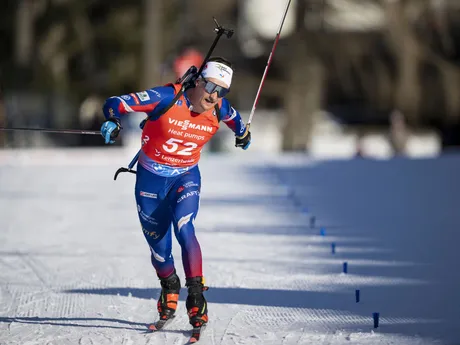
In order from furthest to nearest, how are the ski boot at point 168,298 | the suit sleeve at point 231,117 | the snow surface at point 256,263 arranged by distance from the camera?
1. the suit sleeve at point 231,117
2. the ski boot at point 168,298
3. the snow surface at point 256,263

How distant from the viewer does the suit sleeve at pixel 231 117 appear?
6.60m

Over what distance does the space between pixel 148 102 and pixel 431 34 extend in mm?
29397

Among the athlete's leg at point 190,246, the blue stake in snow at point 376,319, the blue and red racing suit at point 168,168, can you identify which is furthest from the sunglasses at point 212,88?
the blue stake in snow at point 376,319

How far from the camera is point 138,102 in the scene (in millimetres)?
6188

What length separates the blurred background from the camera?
30.7 metres

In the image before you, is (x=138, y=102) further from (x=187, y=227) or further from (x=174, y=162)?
(x=187, y=227)

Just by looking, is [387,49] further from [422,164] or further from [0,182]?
[0,182]

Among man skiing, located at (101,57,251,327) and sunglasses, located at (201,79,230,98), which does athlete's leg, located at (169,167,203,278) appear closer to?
man skiing, located at (101,57,251,327)

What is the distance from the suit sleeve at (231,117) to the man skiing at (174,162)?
0.4 inches

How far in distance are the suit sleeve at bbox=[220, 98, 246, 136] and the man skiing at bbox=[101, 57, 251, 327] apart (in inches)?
0.4

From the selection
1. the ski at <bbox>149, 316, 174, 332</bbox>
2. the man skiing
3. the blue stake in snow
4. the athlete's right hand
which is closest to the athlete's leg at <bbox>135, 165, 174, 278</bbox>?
the man skiing

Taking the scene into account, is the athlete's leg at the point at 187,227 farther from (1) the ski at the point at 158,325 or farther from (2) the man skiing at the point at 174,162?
(1) the ski at the point at 158,325

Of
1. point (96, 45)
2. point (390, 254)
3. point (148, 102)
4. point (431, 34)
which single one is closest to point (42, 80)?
point (96, 45)

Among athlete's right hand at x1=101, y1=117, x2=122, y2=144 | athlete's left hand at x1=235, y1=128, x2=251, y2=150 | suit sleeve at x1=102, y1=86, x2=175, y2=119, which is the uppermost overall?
suit sleeve at x1=102, y1=86, x2=175, y2=119
